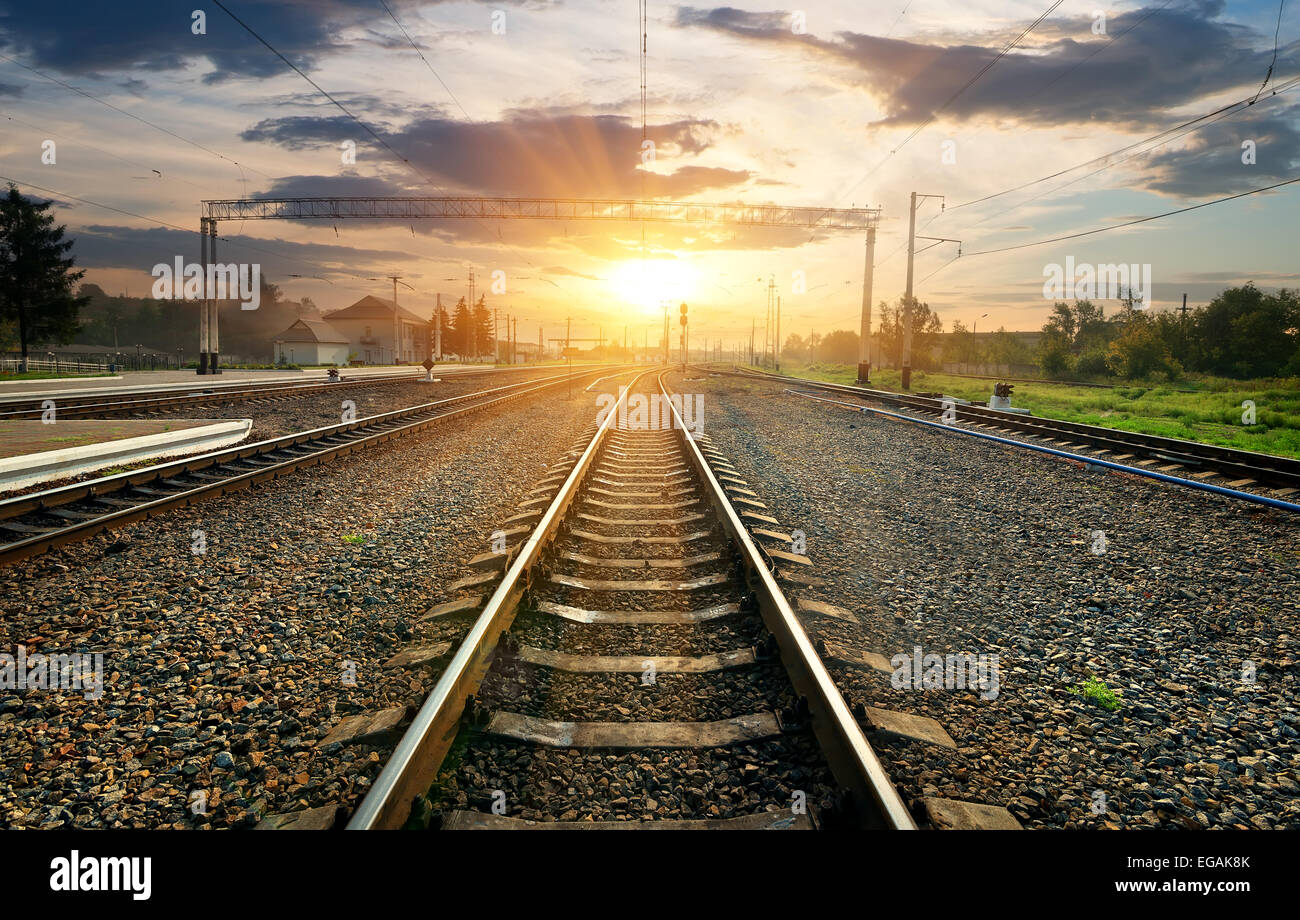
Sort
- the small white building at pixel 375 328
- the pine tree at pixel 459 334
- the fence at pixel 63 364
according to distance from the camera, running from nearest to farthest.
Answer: the fence at pixel 63 364 < the small white building at pixel 375 328 < the pine tree at pixel 459 334

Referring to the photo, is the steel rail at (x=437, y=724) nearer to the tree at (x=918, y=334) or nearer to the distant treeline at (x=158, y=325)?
the tree at (x=918, y=334)

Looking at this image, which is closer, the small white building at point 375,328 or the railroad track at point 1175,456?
the railroad track at point 1175,456

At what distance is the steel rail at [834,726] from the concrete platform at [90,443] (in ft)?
29.5

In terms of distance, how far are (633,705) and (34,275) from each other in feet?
223

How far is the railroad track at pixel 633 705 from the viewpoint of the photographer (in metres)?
2.38

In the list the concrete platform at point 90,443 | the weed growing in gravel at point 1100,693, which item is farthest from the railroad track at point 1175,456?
the concrete platform at point 90,443

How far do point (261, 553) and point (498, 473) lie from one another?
429 centimetres

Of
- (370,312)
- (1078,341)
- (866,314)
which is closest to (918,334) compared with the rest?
(1078,341)

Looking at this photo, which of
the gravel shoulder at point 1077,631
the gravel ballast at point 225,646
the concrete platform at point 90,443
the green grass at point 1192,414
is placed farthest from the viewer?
the green grass at point 1192,414

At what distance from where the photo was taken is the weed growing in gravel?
3455 mm

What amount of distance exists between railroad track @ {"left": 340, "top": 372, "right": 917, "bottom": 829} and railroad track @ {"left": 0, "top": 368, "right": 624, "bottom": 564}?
3.78 meters

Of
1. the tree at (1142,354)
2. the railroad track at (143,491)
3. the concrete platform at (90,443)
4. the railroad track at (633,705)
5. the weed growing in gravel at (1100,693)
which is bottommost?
the weed growing in gravel at (1100,693)

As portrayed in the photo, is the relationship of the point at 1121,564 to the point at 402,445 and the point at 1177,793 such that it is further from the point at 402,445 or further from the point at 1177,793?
the point at 402,445
